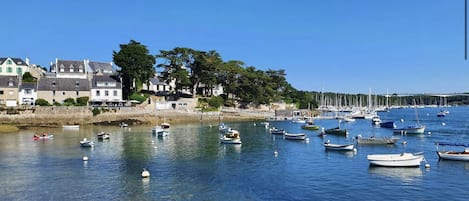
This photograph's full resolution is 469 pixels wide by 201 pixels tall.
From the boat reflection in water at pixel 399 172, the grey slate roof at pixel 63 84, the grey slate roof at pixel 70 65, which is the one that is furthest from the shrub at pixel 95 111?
the boat reflection in water at pixel 399 172

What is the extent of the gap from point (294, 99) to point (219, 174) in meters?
115

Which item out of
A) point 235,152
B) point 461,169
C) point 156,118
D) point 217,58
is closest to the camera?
point 461,169

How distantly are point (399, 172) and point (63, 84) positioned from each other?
Result: 7626 cm

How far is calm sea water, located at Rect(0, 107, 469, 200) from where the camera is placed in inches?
1005

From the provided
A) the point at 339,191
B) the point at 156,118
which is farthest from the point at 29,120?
the point at 339,191

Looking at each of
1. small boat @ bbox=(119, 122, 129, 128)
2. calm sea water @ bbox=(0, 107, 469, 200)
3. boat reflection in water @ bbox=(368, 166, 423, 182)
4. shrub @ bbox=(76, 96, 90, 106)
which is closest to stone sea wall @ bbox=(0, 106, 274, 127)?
small boat @ bbox=(119, 122, 129, 128)

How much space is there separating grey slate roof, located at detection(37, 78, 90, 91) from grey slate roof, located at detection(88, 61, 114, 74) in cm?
1744

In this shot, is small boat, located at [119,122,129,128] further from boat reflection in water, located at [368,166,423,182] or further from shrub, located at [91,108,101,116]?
boat reflection in water, located at [368,166,423,182]

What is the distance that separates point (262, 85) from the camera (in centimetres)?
11344

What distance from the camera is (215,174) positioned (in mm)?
31438

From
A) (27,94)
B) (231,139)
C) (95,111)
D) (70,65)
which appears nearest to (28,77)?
(27,94)

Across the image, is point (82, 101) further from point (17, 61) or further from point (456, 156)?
point (456, 156)

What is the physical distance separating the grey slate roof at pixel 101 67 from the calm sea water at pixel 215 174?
209ft

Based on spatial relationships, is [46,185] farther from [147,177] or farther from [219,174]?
[219,174]
